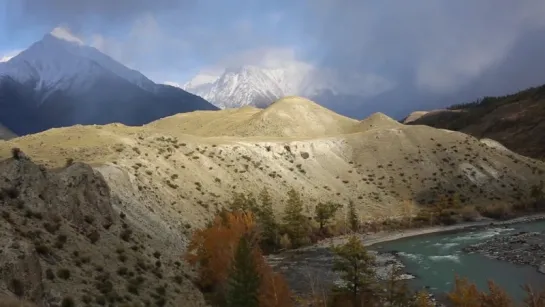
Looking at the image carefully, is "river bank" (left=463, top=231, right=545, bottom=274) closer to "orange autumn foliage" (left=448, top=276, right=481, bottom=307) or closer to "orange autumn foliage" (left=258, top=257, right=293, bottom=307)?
"orange autumn foliage" (left=448, top=276, right=481, bottom=307)

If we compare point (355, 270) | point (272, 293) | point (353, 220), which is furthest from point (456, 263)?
point (272, 293)

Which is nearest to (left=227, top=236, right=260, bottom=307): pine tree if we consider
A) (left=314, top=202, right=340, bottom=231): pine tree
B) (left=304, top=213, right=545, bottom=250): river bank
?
(left=304, top=213, right=545, bottom=250): river bank

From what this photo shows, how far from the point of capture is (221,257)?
40625mm

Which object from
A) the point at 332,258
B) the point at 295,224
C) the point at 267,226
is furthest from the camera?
the point at 295,224

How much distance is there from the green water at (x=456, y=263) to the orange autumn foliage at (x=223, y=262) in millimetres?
16104

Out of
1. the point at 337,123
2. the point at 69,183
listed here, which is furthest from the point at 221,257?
the point at 337,123

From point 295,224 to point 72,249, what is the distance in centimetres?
5256

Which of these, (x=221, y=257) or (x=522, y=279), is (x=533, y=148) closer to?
(x=522, y=279)

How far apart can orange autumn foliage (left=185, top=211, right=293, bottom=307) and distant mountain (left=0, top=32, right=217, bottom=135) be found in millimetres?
127441

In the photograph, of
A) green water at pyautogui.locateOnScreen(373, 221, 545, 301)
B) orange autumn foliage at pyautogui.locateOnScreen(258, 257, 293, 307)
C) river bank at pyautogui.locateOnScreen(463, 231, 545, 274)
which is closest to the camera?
orange autumn foliage at pyautogui.locateOnScreen(258, 257, 293, 307)

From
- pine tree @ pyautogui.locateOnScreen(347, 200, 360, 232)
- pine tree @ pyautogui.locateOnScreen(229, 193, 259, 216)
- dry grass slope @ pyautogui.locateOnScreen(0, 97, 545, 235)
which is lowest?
pine tree @ pyautogui.locateOnScreen(347, 200, 360, 232)

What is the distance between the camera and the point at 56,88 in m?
165

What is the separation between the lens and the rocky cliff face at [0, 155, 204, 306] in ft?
58.0

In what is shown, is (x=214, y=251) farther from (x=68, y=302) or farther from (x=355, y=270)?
(x=68, y=302)
